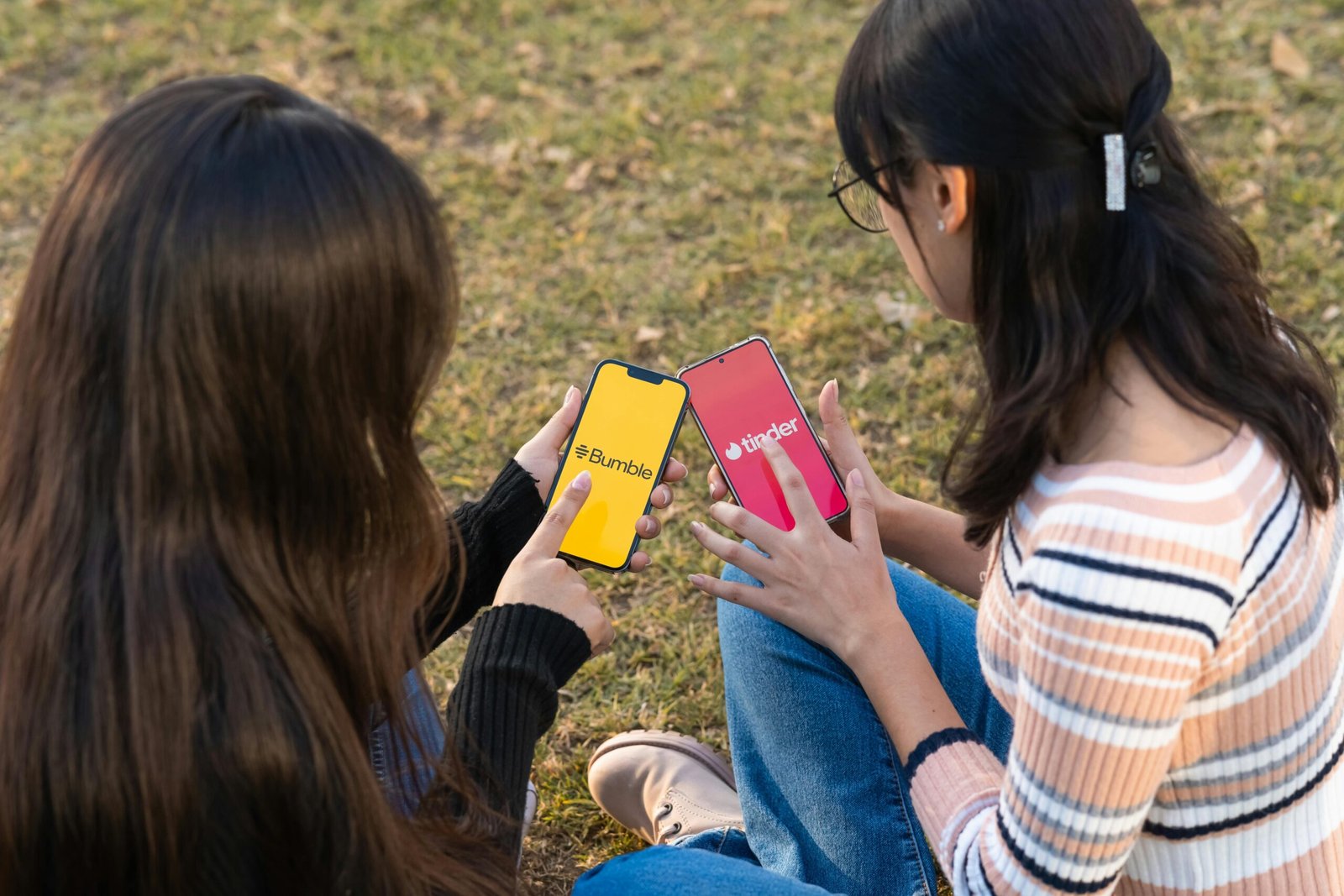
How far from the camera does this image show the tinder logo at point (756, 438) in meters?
2.30

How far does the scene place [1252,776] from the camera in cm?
143

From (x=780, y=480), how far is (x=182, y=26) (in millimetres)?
3900

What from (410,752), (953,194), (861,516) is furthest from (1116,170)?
(410,752)

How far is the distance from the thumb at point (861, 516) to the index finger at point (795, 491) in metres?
0.06

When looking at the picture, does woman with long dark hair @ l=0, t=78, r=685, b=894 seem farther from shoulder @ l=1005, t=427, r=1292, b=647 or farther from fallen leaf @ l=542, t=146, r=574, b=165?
fallen leaf @ l=542, t=146, r=574, b=165

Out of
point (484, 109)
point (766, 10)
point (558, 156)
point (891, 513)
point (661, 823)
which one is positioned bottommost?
point (661, 823)

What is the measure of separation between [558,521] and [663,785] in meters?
0.72

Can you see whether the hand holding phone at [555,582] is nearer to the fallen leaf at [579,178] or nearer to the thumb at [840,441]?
the thumb at [840,441]

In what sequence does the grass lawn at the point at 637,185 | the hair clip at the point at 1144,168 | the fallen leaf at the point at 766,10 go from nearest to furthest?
the hair clip at the point at 1144,168 < the grass lawn at the point at 637,185 < the fallen leaf at the point at 766,10

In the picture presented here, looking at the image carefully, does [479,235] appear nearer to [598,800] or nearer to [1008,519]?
[598,800]

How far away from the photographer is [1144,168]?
139cm

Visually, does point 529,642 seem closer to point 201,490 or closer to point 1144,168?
point 201,490

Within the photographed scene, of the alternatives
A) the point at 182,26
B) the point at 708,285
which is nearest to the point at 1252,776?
the point at 708,285

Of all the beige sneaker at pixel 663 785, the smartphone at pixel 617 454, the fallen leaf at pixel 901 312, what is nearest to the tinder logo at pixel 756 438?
the smartphone at pixel 617 454
